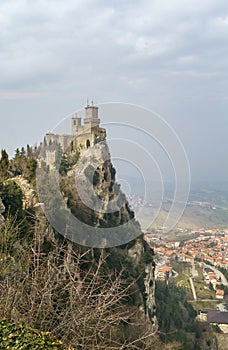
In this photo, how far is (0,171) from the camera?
1423 cm

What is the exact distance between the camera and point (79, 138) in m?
25.0

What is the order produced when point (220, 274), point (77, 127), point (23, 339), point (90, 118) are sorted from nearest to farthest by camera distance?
point (23, 339) → point (90, 118) → point (77, 127) → point (220, 274)

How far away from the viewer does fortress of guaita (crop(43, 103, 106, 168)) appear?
24266mm

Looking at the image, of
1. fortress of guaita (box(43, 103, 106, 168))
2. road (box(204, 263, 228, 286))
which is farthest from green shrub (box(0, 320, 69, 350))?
road (box(204, 263, 228, 286))

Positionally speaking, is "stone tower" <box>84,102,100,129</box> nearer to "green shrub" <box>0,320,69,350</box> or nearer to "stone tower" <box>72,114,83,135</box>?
"stone tower" <box>72,114,83,135</box>

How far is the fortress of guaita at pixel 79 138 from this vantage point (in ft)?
79.6

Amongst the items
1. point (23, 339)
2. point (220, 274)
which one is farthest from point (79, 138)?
point (220, 274)

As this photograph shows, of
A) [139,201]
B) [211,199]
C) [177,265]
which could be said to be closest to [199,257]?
[177,265]

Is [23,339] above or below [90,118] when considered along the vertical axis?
below

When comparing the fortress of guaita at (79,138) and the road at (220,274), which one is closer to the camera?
the fortress of guaita at (79,138)

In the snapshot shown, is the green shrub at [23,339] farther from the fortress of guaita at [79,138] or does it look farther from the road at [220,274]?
the road at [220,274]

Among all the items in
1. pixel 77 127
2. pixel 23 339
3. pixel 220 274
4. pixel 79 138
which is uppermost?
pixel 77 127

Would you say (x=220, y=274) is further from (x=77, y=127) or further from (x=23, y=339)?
(x=23, y=339)

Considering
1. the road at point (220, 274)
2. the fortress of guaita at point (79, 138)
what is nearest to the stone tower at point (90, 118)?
the fortress of guaita at point (79, 138)
